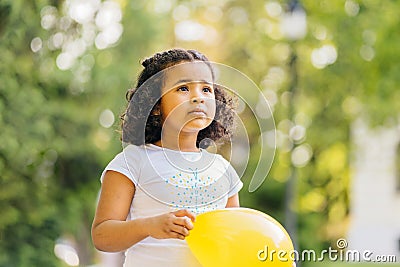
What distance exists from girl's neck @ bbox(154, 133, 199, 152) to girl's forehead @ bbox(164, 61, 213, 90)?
13 centimetres

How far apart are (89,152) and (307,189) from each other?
19.0 feet

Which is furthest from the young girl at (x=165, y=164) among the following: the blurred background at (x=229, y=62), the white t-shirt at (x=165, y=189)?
the blurred background at (x=229, y=62)

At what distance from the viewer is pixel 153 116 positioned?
2.22m

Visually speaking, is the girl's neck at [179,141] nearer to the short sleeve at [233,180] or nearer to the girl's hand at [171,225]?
the short sleeve at [233,180]

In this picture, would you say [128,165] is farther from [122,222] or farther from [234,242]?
[234,242]

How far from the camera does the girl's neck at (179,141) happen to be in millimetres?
2199

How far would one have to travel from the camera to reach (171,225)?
74.6 inches

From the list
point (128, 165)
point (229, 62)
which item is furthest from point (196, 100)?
point (229, 62)

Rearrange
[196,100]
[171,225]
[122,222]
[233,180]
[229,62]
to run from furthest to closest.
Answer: [229,62], [233,180], [196,100], [122,222], [171,225]

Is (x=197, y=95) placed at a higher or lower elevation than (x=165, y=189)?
higher

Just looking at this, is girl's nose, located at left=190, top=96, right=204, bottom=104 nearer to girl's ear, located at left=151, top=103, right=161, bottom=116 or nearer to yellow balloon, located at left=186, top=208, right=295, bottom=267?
girl's ear, located at left=151, top=103, right=161, bottom=116

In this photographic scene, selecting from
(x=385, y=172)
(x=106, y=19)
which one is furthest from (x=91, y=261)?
(x=385, y=172)

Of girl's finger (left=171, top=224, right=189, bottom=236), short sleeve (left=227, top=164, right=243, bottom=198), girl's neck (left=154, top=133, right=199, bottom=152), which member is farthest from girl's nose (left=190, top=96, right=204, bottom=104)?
girl's finger (left=171, top=224, right=189, bottom=236)

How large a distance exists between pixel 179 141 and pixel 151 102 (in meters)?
0.12
